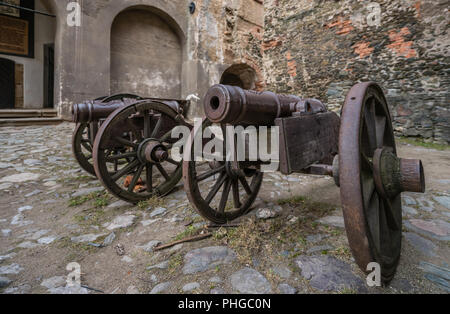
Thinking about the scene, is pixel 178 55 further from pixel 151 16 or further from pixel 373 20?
pixel 373 20

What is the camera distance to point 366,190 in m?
1.39

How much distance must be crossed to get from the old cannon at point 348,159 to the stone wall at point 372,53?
18.7ft

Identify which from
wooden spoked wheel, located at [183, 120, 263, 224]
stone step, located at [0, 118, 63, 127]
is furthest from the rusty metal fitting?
stone step, located at [0, 118, 63, 127]

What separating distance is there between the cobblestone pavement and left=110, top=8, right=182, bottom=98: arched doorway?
602 cm

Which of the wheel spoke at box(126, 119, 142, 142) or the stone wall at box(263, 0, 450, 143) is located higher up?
the stone wall at box(263, 0, 450, 143)

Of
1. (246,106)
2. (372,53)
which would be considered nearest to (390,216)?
(246,106)

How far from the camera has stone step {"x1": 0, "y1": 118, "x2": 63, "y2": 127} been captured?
6.50 metres

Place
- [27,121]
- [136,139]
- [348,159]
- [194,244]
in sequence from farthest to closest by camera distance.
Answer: [27,121] < [136,139] < [194,244] < [348,159]

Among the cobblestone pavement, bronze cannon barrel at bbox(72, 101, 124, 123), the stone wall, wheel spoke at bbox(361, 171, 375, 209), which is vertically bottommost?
the cobblestone pavement

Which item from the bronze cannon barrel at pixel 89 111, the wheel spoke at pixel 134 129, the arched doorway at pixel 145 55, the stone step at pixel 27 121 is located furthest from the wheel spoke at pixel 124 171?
the arched doorway at pixel 145 55

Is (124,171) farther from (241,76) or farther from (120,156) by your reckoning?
(241,76)

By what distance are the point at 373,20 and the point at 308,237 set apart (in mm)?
7836

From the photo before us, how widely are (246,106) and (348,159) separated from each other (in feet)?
2.61

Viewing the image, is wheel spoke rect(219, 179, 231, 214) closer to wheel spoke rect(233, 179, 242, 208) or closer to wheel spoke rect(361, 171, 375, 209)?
wheel spoke rect(233, 179, 242, 208)
